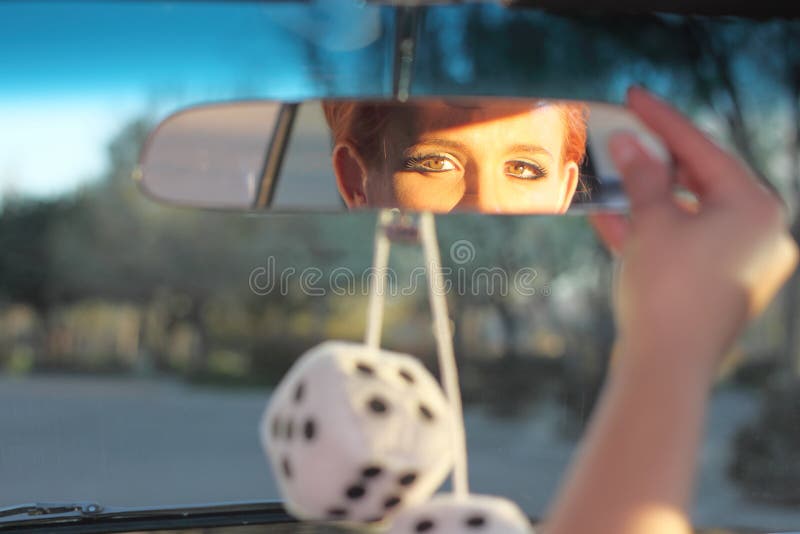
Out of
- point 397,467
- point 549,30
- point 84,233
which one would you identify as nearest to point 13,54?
point 84,233

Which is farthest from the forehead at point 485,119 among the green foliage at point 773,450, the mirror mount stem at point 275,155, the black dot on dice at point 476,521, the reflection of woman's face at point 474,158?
the green foliage at point 773,450

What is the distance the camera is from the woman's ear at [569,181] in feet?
4.42

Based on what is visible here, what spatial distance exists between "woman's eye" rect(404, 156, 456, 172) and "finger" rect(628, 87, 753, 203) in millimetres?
911

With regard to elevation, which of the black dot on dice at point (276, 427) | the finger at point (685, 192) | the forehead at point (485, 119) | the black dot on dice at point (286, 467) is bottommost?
the black dot on dice at point (286, 467)

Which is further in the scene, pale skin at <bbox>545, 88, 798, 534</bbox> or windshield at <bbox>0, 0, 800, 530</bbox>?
windshield at <bbox>0, 0, 800, 530</bbox>

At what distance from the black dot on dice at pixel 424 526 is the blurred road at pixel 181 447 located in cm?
89

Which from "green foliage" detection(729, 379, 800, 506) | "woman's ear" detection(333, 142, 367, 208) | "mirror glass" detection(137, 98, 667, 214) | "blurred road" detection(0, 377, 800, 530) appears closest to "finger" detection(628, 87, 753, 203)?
"mirror glass" detection(137, 98, 667, 214)

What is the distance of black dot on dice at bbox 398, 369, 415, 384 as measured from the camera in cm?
185

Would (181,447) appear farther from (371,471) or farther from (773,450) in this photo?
(371,471)

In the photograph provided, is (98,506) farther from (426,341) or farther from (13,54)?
(426,341)

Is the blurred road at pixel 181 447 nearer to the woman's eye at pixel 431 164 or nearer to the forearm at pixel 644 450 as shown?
the woman's eye at pixel 431 164

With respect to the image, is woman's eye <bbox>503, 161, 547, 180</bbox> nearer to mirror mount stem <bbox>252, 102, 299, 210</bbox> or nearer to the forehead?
the forehead

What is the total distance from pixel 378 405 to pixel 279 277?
4.80m

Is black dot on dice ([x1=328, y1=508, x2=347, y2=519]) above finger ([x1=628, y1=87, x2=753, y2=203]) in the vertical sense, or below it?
below
